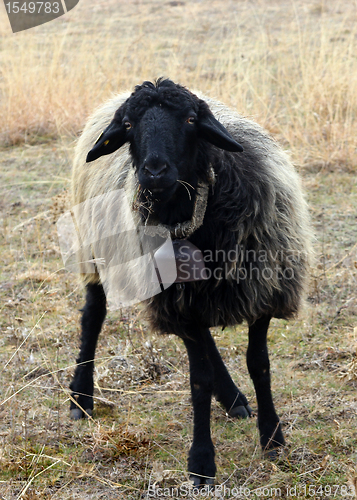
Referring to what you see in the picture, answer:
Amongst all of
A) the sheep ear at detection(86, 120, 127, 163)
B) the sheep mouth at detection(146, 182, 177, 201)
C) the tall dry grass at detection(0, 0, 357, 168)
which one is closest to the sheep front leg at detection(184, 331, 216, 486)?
the sheep mouth at detection(146, 182, 177, 201)

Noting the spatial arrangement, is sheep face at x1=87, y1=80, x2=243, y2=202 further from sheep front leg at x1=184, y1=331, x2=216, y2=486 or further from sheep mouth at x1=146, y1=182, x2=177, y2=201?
sheep front leg at x1=184, y1=331, x2=216, y2=486

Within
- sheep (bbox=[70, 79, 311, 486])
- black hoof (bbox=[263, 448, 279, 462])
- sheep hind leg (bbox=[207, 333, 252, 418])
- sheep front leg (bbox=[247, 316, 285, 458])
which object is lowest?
sheep hind leg (bbox=[207, 333, 252, 418])

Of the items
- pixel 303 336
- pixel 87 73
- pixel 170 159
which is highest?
pixel 170 159

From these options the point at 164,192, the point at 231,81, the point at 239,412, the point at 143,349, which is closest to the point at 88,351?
the point at 143,349

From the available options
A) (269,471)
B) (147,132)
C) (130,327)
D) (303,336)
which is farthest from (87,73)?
(269,471)

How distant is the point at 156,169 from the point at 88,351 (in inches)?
72.1

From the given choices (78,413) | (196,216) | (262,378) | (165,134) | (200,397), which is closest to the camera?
(165,134)

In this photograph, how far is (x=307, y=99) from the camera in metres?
6.84

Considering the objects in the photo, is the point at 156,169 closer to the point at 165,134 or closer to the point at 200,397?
the point at 165,134

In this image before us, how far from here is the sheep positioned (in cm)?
261

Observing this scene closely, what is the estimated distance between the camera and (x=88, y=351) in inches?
152

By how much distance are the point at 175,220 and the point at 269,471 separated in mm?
1310

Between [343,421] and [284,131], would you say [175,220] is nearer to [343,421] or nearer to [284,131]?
[343,421]

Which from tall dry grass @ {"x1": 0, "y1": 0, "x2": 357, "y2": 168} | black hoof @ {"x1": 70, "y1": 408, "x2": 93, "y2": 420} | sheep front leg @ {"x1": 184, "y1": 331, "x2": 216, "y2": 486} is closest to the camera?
sheep front leg @ {"x1": 184, "y1": 331, "x2": 216, "y2": 486}
